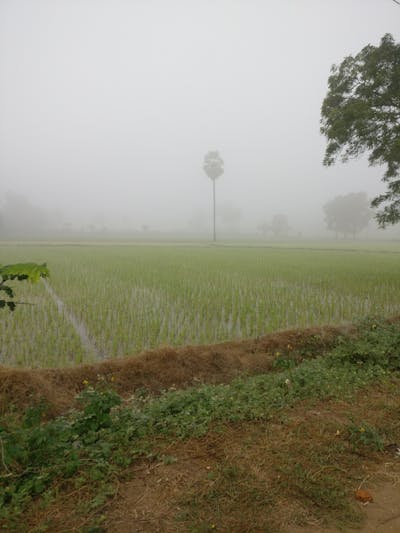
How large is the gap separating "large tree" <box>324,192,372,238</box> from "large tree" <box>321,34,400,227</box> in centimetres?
6071

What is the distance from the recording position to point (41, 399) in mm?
3877

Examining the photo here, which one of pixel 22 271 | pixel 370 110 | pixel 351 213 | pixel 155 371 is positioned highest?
pixel 351 213

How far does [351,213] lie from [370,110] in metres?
63.1

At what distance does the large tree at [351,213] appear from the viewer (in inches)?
2579

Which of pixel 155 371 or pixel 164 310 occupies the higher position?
pixel 164 310

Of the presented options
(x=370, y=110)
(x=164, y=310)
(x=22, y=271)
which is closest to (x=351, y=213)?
(x=370, y=110)

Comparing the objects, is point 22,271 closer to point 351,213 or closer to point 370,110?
point 370,110

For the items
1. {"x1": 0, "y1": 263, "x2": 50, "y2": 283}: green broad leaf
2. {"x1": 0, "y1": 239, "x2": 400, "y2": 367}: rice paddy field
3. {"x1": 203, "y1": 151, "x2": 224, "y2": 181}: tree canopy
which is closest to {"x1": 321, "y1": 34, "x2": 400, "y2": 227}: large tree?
{"x1": 0, "y1": 239, "x2": 400, "y2": 367}: rice paddy field

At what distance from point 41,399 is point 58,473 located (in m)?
1.77

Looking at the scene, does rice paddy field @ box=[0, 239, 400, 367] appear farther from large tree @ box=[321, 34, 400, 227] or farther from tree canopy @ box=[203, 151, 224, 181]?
tree canopy @ box=[203, 151, 224, 181]

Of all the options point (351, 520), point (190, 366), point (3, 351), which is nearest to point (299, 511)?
point (351, 520)

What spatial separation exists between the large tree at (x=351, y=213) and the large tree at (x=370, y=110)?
60711 mm

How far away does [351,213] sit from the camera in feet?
216

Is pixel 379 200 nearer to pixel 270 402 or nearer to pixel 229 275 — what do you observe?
pixel 229 275
